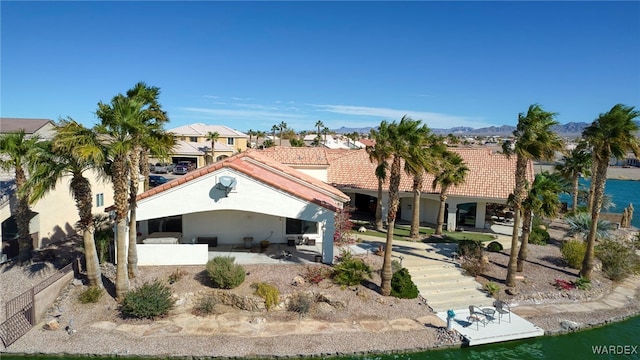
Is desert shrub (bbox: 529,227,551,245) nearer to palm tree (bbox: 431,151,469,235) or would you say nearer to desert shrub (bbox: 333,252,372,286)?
palm tree (bbox: 431,151,469,235)

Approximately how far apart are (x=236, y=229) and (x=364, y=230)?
33.4 feet

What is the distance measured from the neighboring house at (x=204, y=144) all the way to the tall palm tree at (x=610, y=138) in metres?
50.7

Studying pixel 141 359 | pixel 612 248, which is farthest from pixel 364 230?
pixel 141 359

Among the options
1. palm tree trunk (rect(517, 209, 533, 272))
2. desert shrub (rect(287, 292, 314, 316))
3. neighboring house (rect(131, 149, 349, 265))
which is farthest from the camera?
neighboring house (rect(131, 149, 349, 265))

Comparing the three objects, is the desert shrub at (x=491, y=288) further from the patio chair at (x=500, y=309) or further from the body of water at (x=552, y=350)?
the body of water at (x=552, y=350)

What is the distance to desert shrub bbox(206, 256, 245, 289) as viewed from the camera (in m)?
19.6

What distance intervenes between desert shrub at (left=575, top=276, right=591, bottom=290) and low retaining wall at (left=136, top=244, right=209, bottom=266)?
20777mm

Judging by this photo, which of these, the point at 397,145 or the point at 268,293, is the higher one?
the point at 397,145

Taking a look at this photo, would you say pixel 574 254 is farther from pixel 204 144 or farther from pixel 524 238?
pixel 204 144

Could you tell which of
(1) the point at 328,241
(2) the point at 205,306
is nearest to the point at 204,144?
(1) the point at 328,241

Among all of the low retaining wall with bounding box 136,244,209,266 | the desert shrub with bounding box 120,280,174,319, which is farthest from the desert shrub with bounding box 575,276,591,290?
the desert shrub with bounding box 120,280,174,319

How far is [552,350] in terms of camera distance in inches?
664

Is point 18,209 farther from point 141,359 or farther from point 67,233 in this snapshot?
point 141,359

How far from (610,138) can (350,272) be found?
15.0 metres
